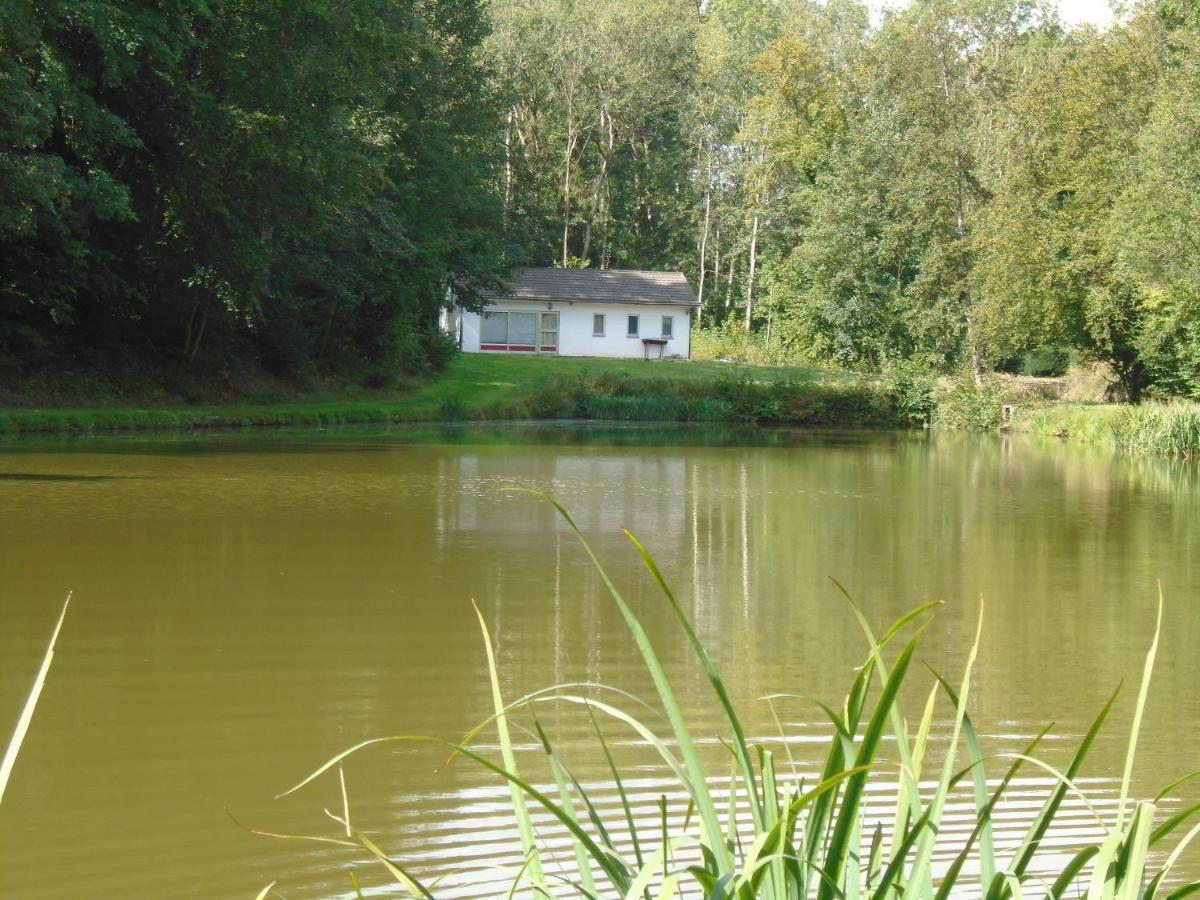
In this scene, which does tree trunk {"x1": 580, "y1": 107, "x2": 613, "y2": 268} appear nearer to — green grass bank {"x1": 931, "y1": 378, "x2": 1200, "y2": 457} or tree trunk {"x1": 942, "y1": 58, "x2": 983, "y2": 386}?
tree trunk {"x1": 942, "y1": 58, "x2": 983, "y2": 386}

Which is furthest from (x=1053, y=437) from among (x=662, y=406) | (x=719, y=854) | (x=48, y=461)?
(x=719, y=854)

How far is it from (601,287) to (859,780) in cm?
5044

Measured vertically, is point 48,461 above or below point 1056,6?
below

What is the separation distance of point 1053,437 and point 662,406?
9798 mm

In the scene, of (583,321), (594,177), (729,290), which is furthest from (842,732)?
(729,290)

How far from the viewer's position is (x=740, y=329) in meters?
55.2

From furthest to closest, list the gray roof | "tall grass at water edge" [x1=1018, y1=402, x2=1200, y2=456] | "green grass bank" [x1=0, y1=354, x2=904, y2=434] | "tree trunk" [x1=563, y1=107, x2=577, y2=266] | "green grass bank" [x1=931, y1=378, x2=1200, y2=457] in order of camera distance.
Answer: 1. "tree trunk" [x1=563, y1=107, x2=577, y2=266]
2. the gray roof
3. "green grass bank" [x1=0, y1=354, x2=904, y2=434]
4. "green grass bank" [x1=931, y1=378, x2=1200, y2=457]
5. "tall grass at water edge" [x1=1018, y1=402, x2=1200, y2=456]

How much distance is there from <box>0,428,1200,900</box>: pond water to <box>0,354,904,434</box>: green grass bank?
1255 cm

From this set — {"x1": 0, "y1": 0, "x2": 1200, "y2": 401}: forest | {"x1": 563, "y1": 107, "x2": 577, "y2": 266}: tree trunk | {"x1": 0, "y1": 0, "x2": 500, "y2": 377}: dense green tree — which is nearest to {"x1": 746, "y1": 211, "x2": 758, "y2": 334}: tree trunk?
{"x1": 0, "y1": 0, "x2": 1200, "y2": 401}: forest

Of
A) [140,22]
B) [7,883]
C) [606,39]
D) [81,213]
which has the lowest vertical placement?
[7,883]

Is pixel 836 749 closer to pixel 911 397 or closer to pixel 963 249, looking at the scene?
pixel 911 397

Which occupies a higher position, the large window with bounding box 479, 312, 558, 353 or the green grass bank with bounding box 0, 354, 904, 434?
the large window with bounding box 479, 312, 558, 353

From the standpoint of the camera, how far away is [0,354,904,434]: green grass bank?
3328cm

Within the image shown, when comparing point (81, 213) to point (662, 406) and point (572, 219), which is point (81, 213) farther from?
point (572, 219)
